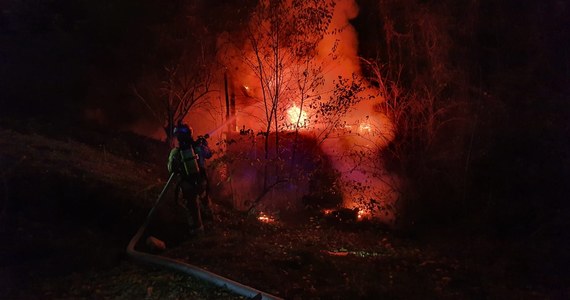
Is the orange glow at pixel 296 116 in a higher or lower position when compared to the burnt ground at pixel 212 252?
higher

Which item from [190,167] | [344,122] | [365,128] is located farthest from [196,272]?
[365,128]

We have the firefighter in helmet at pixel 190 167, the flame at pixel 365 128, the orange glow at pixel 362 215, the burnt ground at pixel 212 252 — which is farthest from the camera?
the orange glow at pixel 362 215

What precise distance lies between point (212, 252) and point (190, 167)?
1303 mm

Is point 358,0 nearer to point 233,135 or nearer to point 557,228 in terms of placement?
point 233,135

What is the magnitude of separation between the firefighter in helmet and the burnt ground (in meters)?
0.43

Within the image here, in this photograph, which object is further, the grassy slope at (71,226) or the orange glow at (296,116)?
the orange glow at (296,116)

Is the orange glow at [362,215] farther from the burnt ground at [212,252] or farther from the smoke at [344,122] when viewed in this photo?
the burnt ground at [212,252]

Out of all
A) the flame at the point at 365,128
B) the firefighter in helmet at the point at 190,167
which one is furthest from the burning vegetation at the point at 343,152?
the firefighter in helmet at the point at 190,167

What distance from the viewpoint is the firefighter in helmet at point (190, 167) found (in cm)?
684

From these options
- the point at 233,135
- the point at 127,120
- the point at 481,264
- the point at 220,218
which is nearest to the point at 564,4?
the point at 481,264

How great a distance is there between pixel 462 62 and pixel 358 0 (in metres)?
3.92

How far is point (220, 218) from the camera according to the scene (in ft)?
29.0

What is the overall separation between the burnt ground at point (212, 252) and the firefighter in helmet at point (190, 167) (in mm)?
429

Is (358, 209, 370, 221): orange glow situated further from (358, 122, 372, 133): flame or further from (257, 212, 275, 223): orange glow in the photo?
(257, 212, 275, 223): orange glow
